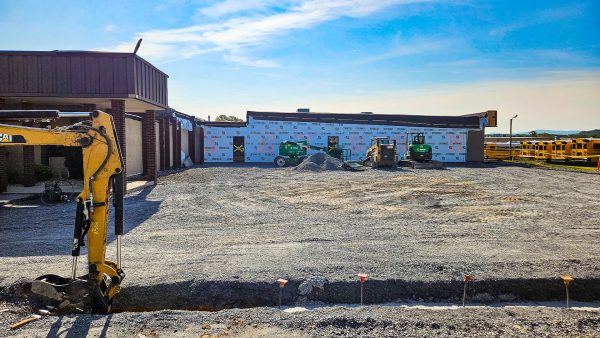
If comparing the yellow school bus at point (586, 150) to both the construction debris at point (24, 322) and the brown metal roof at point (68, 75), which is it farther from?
the construction debris at point (24, 322)

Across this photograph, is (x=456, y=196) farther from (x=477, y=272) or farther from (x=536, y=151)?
(x=536, y=151)

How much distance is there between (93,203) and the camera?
5.77 metres

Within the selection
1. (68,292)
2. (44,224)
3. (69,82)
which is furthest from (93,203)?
(69,82)

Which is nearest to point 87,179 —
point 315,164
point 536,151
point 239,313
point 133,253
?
point 239,313

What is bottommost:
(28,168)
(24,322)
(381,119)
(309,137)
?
(24,322)

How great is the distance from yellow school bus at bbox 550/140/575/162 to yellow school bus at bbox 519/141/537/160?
269 cm

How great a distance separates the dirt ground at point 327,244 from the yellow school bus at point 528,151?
87.1 feet

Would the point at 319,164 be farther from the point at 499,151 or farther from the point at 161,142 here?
the point at 499,151

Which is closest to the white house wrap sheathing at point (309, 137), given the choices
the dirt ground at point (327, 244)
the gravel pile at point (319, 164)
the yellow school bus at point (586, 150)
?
the yellow school bus at point (586, 150)

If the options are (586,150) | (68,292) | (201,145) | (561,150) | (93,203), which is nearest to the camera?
(93,203)

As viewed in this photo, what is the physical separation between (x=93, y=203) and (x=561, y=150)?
1651 inches

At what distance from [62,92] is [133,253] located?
1018 centimetres

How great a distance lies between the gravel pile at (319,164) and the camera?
100 feet

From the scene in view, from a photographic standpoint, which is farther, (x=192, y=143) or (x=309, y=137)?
(x=309, y=137)
